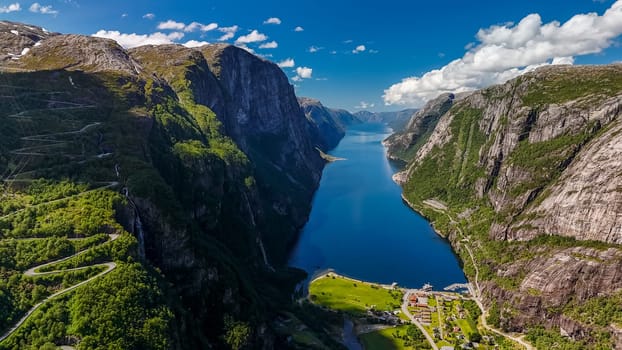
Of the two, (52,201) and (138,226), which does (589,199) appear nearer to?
(138,226)

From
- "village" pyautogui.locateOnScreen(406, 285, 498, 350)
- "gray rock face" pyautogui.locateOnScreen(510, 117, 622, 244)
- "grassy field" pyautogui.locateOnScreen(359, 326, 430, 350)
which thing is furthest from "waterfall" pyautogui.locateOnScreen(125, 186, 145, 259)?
"gray rock face" pyautogui.locateOnScreen(510, 117, 622, 244)

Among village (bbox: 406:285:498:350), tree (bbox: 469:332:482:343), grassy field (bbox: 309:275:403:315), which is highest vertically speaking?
tree (bbox: 469:332:482:343)

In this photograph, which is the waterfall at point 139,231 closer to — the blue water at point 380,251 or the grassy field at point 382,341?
the grassy field at point 382,341

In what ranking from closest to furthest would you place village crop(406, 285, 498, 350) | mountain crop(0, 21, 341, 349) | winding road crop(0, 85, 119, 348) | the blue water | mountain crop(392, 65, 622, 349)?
winding road crop(0, 85, 119, 348)
mountain crop(0, 21, 341, 349)
mountain crop(392, 65, 622, 349)
village crop(406, 285, 498, 350)
the blue water

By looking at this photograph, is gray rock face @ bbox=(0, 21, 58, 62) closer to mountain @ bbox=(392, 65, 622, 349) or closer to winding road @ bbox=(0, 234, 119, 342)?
winding road @ bbox=(0, 234, 119, 342)

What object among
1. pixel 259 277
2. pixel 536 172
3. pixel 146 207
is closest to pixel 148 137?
pixel 146 207

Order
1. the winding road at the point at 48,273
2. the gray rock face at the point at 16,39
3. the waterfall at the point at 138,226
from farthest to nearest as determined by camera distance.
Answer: the gray rock face at the point at 16,39
the waterfall at the point at 138,226
the winding road at the point at 48,273

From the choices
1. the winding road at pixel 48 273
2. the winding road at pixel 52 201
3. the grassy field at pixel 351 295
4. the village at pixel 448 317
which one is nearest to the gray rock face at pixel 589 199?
the village at pixel 448 317
